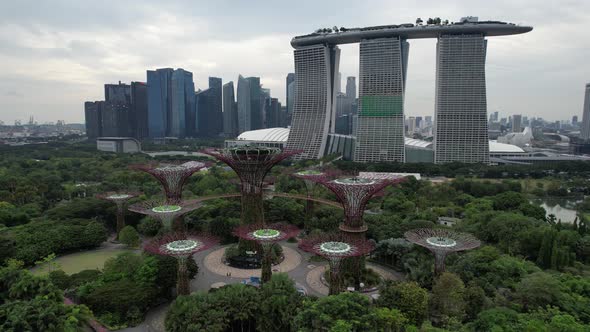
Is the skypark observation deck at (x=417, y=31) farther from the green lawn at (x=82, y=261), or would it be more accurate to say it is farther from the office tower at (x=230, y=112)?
the office tower at (x=230, y=112)

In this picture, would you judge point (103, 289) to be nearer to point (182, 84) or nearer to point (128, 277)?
point (128, 277)

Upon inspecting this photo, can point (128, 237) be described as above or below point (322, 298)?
below

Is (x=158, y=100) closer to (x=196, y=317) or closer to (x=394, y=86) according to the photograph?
(x=394, y=86)

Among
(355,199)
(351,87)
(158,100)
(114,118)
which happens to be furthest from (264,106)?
(355,199)

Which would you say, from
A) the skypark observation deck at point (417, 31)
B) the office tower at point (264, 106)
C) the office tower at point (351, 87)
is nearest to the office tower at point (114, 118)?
the office tower at point (264, 106)

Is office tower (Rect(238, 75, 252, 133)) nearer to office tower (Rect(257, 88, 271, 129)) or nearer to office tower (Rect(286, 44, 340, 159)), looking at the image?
office tower (Rect(257, 88, 271, 129))

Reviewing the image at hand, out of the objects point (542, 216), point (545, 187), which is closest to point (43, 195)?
point (542, 216)

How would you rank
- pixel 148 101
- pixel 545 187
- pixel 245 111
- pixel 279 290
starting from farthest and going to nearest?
1. pixel 245 111
2. pixel 148 101
3. pixel 545 187
4. pixel 279 290
